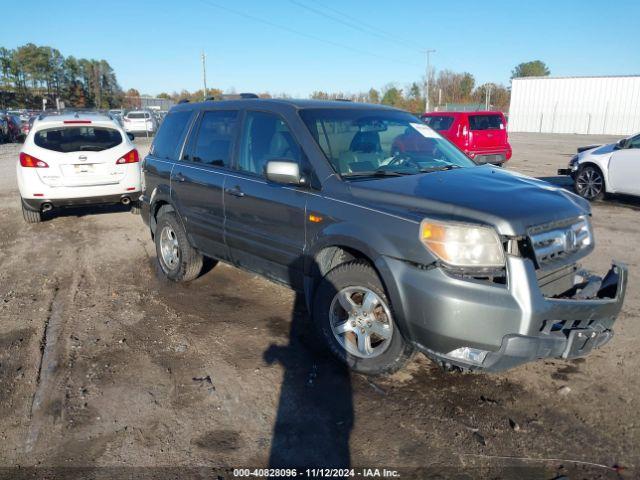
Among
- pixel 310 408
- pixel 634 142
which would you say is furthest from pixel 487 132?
pixel 310 408

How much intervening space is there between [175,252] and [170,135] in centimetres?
131

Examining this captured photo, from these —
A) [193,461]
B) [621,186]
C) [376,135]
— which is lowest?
[193,461]

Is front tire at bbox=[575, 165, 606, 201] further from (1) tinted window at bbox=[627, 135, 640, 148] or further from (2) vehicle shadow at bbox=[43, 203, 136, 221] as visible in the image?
(2) vehicle shadow at bbox=[43, 203, 136, 221]

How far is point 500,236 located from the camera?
301 centimetres

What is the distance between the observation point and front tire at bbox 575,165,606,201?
10.8m

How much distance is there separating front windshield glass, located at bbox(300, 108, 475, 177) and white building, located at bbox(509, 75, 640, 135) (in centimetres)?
4646

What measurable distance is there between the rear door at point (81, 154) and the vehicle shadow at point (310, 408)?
535 cm

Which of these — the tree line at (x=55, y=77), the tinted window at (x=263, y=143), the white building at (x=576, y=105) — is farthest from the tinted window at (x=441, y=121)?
the tree line at (x=55, y=77)

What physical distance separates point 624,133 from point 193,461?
4972cm

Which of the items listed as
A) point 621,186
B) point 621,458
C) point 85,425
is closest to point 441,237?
point 621,458

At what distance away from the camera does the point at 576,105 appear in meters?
46.5

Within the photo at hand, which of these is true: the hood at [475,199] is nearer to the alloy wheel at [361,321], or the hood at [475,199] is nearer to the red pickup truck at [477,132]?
the alloy wheel at [361,321]

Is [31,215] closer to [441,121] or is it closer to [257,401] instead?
[257,401]

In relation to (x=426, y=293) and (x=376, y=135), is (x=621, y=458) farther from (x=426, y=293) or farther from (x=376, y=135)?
(x=376, y=135)
